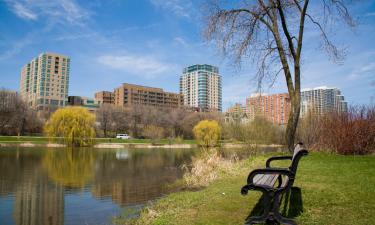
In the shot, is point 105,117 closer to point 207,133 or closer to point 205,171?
point 207,133

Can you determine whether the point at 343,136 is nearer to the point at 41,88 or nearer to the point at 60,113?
the point at 60,113

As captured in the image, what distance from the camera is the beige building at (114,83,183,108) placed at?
14012 cm

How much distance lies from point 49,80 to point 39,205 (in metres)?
141

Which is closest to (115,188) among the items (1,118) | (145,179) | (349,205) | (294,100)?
(145,179)

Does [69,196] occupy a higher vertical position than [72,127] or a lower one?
lower

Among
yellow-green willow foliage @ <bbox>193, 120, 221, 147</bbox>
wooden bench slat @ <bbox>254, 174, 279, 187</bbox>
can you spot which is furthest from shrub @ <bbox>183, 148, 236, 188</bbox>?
yellow-green willow foliage @ <bbox>193, 120, 221, 147</bbox>

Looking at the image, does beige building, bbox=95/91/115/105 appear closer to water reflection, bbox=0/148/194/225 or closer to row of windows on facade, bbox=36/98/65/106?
row of windows on facade, bbox=36/98/65/106

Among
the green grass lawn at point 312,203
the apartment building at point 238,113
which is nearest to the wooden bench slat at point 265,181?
the green grass lawn at point 312,203

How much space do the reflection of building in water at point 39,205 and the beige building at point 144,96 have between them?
122645 millimetres

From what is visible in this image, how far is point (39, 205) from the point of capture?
10016 millimetres

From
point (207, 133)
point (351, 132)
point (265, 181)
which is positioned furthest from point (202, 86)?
point (265, 181)

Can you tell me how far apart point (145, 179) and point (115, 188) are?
276 centimetres

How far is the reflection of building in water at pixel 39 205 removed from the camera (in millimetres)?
8352

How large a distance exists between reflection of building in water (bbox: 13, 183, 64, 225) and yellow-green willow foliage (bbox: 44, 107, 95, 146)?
118 ft
